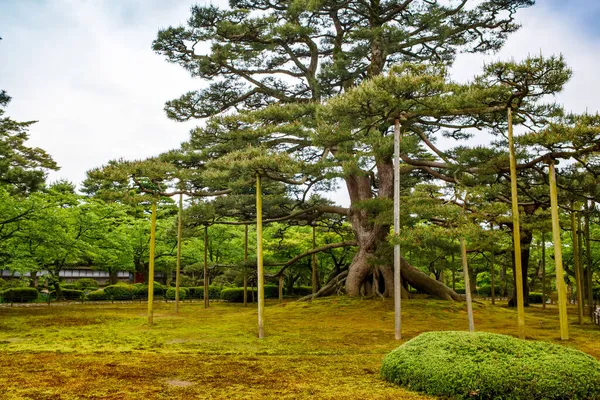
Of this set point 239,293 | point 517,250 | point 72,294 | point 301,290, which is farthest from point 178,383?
point 301,290

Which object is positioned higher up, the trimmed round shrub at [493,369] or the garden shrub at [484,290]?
the trimmed round shrub at [493,369]

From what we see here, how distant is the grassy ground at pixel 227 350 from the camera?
682 cm

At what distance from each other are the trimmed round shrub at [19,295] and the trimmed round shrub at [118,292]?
3675 millimetres

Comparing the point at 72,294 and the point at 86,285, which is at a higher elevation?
the point at 86,285

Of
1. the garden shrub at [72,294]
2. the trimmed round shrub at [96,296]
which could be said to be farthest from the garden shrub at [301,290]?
the garden shrub at [72,294]

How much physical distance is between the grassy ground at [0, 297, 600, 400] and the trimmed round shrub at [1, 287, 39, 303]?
8.90 meters

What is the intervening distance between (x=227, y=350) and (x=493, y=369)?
6.07 metres

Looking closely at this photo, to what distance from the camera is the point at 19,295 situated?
26.9 metres

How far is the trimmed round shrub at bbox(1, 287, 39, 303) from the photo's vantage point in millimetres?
26378

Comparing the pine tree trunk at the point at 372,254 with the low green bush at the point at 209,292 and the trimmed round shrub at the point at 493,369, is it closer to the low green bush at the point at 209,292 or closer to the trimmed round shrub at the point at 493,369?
the trimmed round shrub at the point at 493,369

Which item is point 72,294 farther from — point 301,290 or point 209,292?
point 301,290

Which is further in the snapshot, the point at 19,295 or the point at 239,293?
the point at 239,293

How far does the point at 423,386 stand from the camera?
6.55 meters

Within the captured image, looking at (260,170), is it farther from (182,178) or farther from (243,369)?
(243,369)
